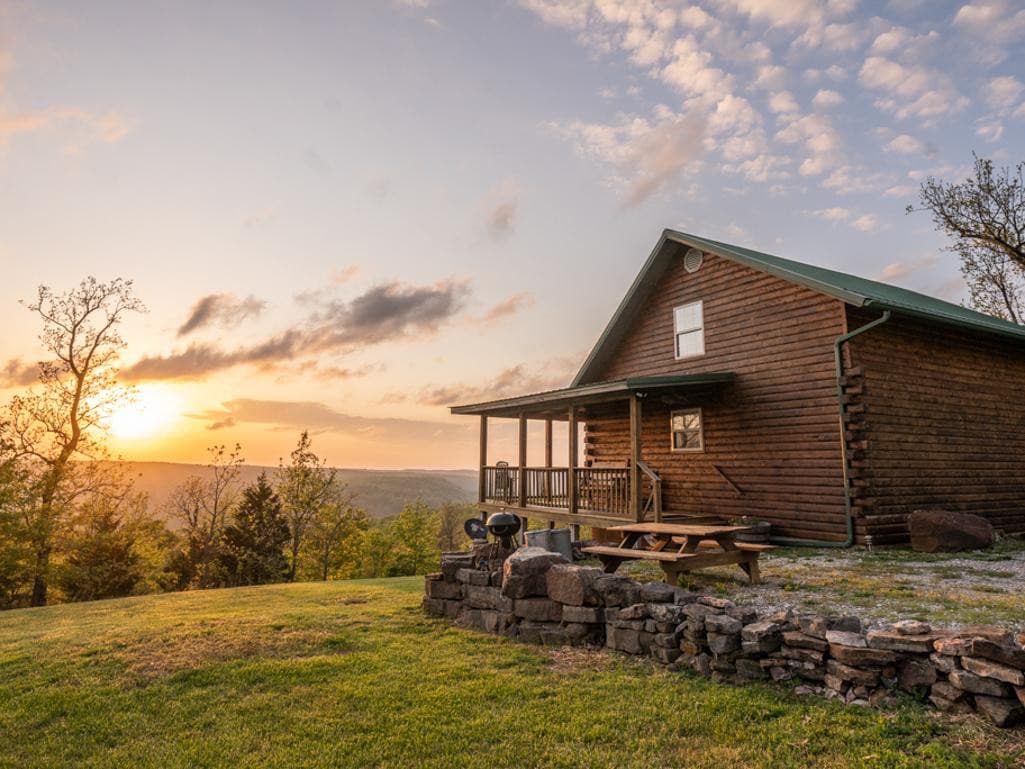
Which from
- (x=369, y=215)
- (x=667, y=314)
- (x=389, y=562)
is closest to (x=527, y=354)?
(x=667, y=314)

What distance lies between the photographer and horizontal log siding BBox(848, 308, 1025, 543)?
1038cm

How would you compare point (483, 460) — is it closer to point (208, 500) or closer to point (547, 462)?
point (547, 462)

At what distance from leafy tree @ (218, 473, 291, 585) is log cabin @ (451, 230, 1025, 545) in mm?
20746

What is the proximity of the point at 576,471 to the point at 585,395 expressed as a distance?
2136 millimetres

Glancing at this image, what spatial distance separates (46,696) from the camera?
4.76 metres

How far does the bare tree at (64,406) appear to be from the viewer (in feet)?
69.9

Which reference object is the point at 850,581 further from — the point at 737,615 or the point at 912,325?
the point at 912,325

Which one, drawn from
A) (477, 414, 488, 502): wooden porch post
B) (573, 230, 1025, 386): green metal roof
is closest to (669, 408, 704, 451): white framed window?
(573, 230, 1025, 386): green metal roof

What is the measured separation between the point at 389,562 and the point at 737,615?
3800 cm

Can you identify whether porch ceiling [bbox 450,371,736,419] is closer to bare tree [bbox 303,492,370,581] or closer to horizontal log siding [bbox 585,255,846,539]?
horizontal log siding [bbox 585,255,846,539]

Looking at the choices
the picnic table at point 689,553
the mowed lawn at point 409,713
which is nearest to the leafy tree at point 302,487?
the mowed lawn at point 409,713

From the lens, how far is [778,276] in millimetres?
11578

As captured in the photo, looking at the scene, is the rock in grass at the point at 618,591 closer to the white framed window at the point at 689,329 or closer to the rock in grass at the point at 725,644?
the rock in grass at the point at 725,644

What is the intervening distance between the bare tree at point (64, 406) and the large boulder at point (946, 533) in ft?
86.8
